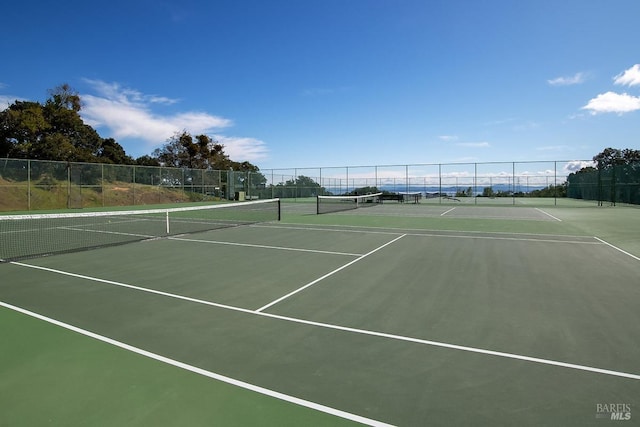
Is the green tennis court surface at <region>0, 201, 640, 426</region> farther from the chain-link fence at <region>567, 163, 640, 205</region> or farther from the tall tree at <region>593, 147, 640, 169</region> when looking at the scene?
the tall tree at <region>593, 147, 640, 169</region>

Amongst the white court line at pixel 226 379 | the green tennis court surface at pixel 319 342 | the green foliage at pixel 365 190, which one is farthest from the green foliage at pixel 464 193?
the white court line at pixel 226 379

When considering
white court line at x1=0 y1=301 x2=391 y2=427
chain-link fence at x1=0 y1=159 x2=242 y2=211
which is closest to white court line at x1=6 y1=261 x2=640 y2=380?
white court line at x1=0 y1=301 x2=391 y2=427

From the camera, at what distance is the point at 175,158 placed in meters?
56.1

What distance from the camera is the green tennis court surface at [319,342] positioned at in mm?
2863

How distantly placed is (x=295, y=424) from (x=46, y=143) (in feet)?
146

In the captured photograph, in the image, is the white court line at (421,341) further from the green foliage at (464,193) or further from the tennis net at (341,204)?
the green foliage at (464,193)

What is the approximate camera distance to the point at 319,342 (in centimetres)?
411
